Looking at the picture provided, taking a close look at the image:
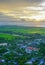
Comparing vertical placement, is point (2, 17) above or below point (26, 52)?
above

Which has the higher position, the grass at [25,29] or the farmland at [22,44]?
the grass at [25,29]

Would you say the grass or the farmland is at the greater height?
the grass

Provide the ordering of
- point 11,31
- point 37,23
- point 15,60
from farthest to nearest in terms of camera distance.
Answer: point 11,31, point 37,23, point 15,60

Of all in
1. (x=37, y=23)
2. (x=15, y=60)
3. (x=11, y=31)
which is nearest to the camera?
(x=15, y=60)

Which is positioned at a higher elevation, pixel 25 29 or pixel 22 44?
pixel 25 29

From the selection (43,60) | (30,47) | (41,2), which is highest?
(41,2)

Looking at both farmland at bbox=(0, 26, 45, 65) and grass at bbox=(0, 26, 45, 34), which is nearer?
farmland at bbox=(0, 26, 45, 65)

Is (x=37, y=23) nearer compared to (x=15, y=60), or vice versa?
(x=15, y=60)

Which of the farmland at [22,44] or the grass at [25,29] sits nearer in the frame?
the farmland at [22,44]

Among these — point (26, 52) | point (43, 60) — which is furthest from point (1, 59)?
point (43, 60)

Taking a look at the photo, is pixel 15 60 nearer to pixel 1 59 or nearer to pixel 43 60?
pixel 1 59
